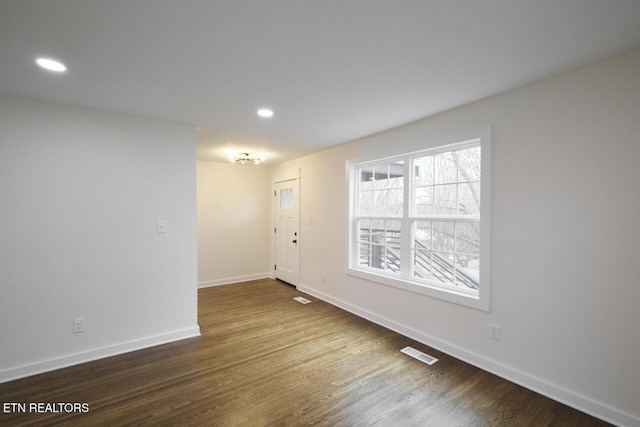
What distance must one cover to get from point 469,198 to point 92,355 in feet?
12.9

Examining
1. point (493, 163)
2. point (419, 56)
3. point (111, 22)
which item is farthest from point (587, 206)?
point (111, 22)

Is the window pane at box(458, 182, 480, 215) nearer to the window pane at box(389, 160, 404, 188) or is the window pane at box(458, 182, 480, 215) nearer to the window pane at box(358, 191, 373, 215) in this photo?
the window pane at box(389, 160, 404, 188)

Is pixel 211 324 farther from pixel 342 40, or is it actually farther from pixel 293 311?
pixel 342 40

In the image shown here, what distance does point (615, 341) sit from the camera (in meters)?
1.92

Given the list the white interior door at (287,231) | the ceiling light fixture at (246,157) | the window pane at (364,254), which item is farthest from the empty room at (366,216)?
the white interior door at (287,231)

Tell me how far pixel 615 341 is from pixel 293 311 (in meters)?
3.23

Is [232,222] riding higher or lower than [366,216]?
lower

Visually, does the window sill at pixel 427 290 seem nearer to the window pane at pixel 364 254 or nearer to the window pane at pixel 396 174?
the window pane at pixel 364 254

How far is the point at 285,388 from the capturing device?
2295 millimetres

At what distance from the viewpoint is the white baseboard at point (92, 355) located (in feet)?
8.09

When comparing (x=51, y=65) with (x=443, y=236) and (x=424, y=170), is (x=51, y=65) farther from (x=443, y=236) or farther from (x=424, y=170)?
(x=443, y=236)

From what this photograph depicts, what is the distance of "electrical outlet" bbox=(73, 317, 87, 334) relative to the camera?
272 centimetres

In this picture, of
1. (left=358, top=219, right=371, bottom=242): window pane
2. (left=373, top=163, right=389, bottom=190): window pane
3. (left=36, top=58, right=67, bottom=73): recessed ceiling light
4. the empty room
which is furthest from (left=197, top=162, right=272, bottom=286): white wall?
(left=36, top=58, right=67, bottom=73): recessed ceiling light

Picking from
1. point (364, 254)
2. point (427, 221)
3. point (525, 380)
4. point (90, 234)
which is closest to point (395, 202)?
point (427, 221)
